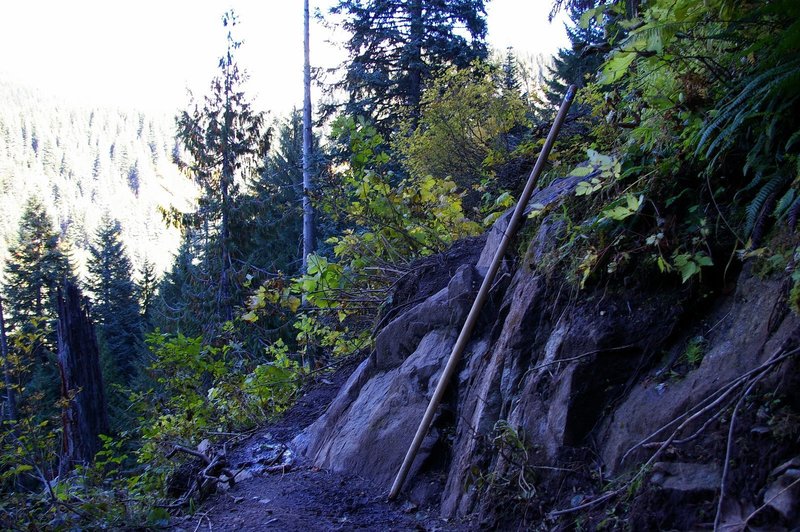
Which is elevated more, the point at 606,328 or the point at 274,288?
the point at 274,288

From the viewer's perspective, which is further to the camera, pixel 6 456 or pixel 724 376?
pixel 6 456

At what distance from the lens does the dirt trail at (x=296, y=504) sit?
3.19m

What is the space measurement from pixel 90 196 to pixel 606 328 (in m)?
164

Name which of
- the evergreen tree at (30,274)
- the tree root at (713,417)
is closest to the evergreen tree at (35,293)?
the evergreen tree at (30,274)

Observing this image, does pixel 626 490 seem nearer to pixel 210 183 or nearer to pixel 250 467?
pixel 250 467

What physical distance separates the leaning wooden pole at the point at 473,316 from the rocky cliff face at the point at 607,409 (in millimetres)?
146

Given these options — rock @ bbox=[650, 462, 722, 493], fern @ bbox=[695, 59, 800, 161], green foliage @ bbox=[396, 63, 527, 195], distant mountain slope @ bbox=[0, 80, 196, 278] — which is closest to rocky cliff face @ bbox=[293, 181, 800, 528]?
rock @ bbox=[650, 462, 722, 493]

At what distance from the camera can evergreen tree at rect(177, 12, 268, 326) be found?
674 inches

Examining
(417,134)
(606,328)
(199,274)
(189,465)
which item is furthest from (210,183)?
(606,328)

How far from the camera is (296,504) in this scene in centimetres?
368

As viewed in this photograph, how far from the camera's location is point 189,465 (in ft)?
16.7

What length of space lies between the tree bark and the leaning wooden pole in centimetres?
1034

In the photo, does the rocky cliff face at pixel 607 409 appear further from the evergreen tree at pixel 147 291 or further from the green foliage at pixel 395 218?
the evergreen tree at pixel 147 291

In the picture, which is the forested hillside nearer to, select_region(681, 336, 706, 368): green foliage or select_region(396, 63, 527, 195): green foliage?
select_region(681, 336, 706, 368): green foliage
